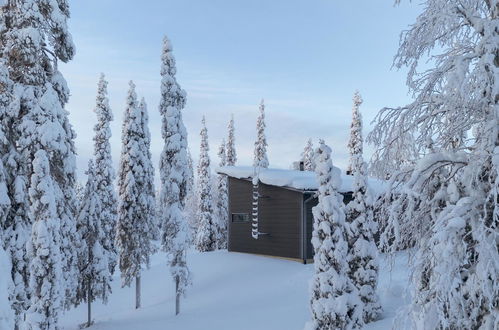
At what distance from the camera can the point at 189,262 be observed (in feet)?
119

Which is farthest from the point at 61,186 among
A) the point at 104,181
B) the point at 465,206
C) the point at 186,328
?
the point at 465,206

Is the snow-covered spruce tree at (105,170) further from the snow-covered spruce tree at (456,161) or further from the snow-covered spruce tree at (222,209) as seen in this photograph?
the snow-covered spruce tree at (456,161)

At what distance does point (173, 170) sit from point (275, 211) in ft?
26.4

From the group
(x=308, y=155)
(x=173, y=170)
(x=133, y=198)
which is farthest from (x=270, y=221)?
(x=308, y=155)

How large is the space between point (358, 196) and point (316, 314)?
5847mm

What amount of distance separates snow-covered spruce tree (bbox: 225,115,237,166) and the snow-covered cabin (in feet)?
A: 73.3

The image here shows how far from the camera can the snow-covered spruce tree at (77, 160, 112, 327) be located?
29.3m

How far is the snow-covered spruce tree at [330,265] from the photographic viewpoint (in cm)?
1739

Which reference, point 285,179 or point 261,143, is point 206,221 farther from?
point 285,179

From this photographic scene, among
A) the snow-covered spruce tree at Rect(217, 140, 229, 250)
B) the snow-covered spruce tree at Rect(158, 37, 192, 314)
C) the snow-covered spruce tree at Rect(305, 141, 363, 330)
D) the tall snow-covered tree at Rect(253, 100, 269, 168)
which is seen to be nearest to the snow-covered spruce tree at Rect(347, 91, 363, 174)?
the tall snow-covered tree at Rect(253, 100, 269, 168)

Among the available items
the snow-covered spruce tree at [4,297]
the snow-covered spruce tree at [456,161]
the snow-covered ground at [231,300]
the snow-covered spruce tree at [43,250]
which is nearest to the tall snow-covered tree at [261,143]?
the snow-covered ground at [231,300]

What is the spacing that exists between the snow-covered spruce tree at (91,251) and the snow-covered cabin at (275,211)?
32.9 feet

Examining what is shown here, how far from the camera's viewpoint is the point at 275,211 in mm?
32562

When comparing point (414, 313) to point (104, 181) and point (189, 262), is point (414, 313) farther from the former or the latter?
point (189, 262)
